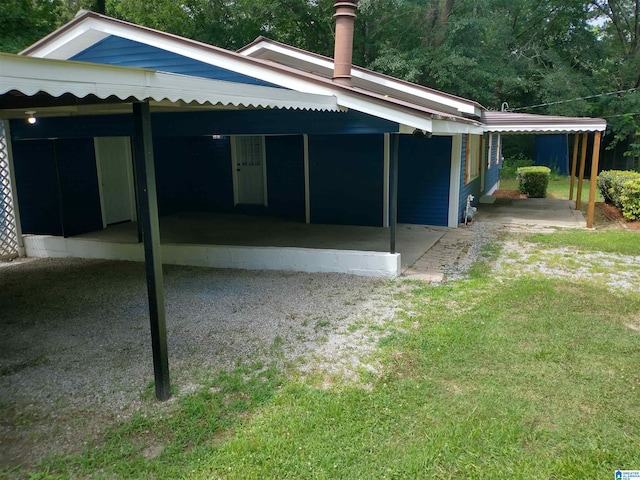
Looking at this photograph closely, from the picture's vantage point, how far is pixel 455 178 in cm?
973

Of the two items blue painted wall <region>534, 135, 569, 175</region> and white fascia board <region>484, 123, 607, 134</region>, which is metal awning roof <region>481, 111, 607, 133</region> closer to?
white fascia board <region>484, 123, 607, 134</region>

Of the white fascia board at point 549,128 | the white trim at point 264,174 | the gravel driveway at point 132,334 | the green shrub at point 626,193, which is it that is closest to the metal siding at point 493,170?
the green shrub at point 626,193

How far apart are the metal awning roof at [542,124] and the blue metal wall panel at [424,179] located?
1496 mm

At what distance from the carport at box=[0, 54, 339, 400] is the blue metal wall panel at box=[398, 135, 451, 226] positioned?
5965 mm

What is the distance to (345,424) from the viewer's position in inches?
129

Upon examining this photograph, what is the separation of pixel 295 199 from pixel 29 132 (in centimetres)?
490

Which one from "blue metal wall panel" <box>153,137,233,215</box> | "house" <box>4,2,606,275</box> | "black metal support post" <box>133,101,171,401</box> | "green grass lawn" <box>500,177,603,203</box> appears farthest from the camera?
"green grass lawn" <box>500,177,603,203</box>

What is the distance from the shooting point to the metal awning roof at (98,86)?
2.54 m

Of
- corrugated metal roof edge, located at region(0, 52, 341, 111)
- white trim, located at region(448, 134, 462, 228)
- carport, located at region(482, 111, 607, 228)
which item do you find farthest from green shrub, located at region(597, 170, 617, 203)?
corrugated metal roof edge, located at region(0, 52, 341, 111)

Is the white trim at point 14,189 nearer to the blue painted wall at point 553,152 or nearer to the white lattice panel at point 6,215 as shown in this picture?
the white lattice panel at point 6,215

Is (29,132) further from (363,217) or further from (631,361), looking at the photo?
(631,361)

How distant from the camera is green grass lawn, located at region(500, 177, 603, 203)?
628 inches

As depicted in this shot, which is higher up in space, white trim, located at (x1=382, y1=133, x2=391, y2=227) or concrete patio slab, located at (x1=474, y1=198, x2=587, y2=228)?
white trim, located at (x1=382, y1=133, x2=391, y2=227)

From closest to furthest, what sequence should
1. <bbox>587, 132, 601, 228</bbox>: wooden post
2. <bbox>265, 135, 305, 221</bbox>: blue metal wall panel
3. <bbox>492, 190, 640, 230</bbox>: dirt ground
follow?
<bbox>587, 132, 601, 228</bbox>: wooden post < <bbox>492, 190, 640, 230</bbox>: dirt ground < <bbox>265, 135, 305, 221</bbox>: blue metal wall panel
